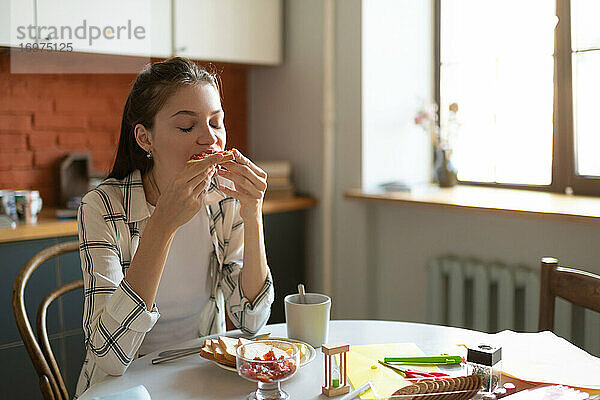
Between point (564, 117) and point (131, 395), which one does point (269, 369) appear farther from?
point (564, 117)

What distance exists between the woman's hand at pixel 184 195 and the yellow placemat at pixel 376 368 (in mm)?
429

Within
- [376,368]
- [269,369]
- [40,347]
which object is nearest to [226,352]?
[269,369]

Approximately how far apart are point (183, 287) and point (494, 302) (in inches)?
55.7

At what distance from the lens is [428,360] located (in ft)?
3.95

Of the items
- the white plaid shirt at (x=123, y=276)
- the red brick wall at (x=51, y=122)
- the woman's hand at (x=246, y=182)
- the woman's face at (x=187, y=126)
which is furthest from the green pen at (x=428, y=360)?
the red brick wall at (x=51, y=122)

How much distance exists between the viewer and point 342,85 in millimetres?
2865

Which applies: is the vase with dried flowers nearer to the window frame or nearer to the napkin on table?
the window frame

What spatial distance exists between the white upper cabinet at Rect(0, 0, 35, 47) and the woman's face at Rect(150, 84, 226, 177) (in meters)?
1.10

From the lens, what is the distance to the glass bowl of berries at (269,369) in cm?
105

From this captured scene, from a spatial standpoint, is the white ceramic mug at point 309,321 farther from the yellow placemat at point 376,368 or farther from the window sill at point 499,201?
the window sill at point 499,201

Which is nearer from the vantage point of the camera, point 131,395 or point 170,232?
point 131,395

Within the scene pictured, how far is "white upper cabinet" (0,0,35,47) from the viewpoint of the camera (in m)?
2.29

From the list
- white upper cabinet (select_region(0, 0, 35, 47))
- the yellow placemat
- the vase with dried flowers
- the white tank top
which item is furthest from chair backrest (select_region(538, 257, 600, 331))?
white upper cabinet (select_region(0, 0, 35, 47))

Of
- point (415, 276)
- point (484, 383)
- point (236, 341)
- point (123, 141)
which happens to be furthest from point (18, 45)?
point (484, 383)
